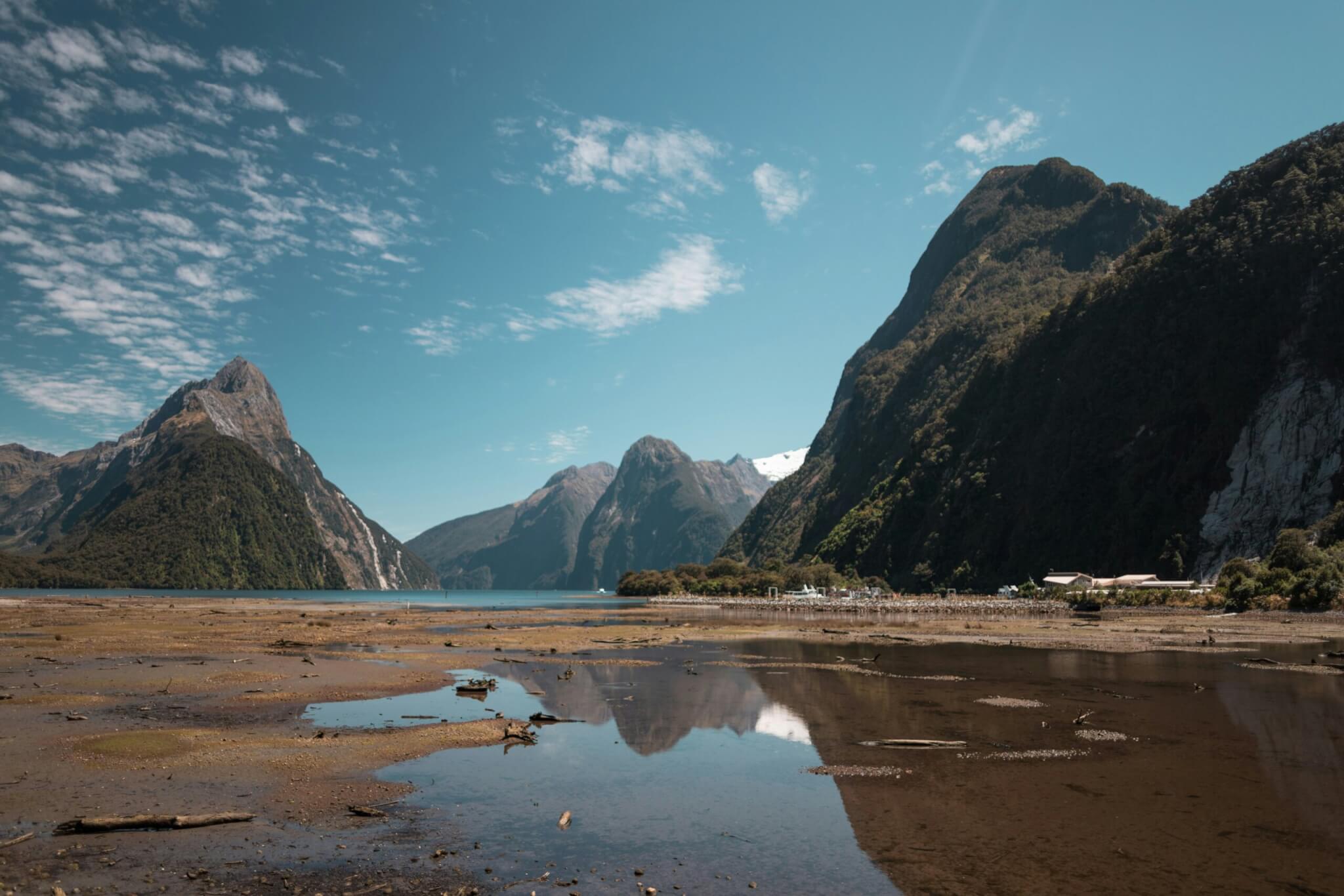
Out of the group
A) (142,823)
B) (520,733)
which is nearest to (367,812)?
(142,823)

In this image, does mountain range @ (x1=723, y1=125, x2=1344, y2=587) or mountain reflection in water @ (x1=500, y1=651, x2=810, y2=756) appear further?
mountain range @ (x1=723, y1=125, x2=1344, y2=587)

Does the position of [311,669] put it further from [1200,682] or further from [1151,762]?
[1200,682]

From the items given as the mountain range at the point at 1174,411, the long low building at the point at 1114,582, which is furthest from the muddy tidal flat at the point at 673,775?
the mountain range at the point at 1174,411

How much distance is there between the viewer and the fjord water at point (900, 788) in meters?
13.2

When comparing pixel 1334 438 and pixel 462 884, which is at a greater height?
pixel 1334 438

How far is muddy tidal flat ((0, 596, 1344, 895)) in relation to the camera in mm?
12836

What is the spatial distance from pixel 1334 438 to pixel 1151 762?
391ft

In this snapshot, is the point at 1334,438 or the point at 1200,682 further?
the point at 1334,438

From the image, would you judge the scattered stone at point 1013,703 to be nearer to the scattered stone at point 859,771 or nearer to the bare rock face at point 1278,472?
the scattered stone at point 859,771

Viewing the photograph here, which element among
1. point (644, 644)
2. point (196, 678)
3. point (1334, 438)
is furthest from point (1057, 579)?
point (196, 678)

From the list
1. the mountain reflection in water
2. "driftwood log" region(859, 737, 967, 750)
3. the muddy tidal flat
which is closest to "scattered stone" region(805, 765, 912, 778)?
the muddy tidal flat

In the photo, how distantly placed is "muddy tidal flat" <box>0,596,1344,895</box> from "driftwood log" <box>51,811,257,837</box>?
0.35 m

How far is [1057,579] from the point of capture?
12812 centimetres

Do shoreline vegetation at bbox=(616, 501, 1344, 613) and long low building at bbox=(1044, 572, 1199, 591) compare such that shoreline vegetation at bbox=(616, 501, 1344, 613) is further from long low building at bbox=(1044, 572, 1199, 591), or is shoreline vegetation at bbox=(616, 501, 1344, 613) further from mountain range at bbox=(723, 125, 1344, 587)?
mountain range at bbox=(723, 125, 1344, 587)
